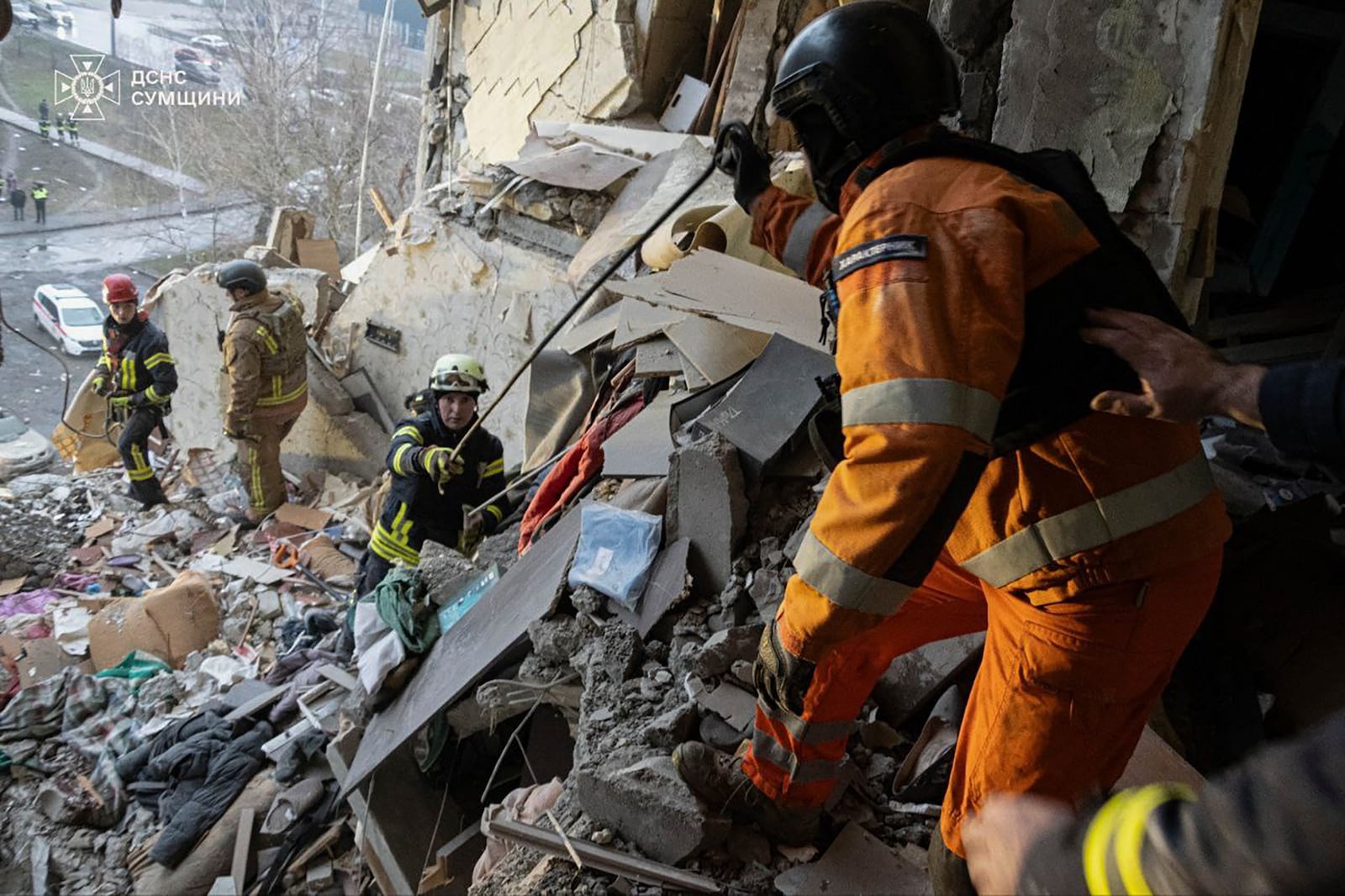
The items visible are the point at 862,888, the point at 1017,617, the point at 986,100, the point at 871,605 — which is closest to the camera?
the point at 871,605

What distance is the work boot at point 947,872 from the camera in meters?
1.97

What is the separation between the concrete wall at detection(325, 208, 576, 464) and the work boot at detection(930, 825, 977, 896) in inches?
204

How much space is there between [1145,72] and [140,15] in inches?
1353

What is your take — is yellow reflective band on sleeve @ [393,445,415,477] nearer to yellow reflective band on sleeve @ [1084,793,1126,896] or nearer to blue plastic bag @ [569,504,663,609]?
blue plastic bag @ [569,504,663,609]

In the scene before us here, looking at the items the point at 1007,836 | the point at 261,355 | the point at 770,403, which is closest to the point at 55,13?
the point at 261,355

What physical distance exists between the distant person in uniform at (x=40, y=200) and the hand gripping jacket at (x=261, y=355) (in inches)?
713

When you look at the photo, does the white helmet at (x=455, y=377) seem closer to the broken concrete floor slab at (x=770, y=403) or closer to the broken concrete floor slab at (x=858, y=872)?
the broken concrete floor slab at (x=770, y=403)

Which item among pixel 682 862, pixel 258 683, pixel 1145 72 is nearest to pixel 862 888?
pixel 682 862

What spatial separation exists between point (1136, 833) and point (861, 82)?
152cm

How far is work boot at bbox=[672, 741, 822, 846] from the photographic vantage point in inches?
86.8

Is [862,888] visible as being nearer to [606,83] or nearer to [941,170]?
[941,170]

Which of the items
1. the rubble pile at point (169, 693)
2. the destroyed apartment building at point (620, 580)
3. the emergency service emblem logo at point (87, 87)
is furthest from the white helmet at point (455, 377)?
the emergency service emblem logo at point (87, 87)

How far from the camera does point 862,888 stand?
2102mm

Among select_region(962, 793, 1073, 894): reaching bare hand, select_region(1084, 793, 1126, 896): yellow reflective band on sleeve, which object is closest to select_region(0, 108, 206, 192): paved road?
select_region(962, 793, 1073, 894): reaching bare hand
